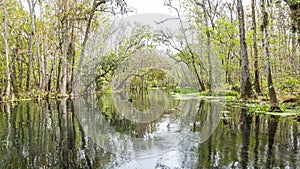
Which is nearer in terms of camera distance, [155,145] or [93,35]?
[155,145]

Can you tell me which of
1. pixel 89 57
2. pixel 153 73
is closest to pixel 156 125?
pixel 89 57

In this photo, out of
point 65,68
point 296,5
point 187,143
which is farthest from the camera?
point 65,68

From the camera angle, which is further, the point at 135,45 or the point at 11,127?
the point at 135,45

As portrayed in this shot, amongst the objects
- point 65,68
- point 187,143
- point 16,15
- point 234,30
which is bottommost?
point 187,143

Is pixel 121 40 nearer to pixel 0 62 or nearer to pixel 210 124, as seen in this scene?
pixel 0 62

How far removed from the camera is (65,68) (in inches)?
875

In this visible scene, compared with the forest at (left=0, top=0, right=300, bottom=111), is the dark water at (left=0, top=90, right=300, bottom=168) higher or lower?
lower

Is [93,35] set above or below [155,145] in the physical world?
above

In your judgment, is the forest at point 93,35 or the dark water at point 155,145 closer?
A: the dark water at point 155,145

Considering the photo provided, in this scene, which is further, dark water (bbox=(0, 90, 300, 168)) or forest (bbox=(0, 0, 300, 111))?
forest (bbox=(0, 0, 300, 111))

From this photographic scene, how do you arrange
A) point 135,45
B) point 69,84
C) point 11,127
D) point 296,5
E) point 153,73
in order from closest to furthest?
point 11,127, point 296,5, point 69,84, point 135,45, point 153,73

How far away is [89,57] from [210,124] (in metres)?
27.8

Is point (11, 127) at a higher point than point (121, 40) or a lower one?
lower

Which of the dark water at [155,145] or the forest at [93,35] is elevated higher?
the forest at [93,35]
